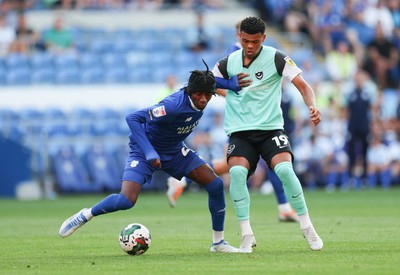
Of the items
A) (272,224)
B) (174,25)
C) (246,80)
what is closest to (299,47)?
(174,25)

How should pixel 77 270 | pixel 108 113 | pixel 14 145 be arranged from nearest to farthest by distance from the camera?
pixel 77 270
pixel 14 145
pixel 108 113

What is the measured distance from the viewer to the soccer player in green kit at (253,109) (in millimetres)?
10547

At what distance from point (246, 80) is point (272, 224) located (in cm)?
424

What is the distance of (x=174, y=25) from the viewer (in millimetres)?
30516

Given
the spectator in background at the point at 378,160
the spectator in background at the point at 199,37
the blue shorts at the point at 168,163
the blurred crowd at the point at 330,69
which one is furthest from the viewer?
the spectator in background at the point at 199,37

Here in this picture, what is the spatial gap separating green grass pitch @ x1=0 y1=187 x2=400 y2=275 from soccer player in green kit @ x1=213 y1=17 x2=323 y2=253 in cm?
64

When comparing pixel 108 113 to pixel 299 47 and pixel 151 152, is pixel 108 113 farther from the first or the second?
pixel 151 152

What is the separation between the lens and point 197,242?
39.2 ft

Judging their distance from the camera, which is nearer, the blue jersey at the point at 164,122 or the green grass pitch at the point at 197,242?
the green grass pitch at the point at 197,242

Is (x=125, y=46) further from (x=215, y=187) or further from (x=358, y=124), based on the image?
(x=215, y=187)

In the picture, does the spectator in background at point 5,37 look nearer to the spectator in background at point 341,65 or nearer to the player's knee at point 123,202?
the spectator in background at point 341,65

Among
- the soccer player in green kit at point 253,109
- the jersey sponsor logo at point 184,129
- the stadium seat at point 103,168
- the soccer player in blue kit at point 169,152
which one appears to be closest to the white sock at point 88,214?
the soccer player in blue kit at point 169,152

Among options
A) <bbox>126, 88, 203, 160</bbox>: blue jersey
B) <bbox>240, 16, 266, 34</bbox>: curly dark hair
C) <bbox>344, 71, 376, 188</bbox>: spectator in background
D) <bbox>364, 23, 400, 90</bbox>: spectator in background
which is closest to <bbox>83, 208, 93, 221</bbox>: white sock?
<bbox>126, 88, 203, 160</bbox>: blue jersey

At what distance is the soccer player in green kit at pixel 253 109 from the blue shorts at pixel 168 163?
0.46m
